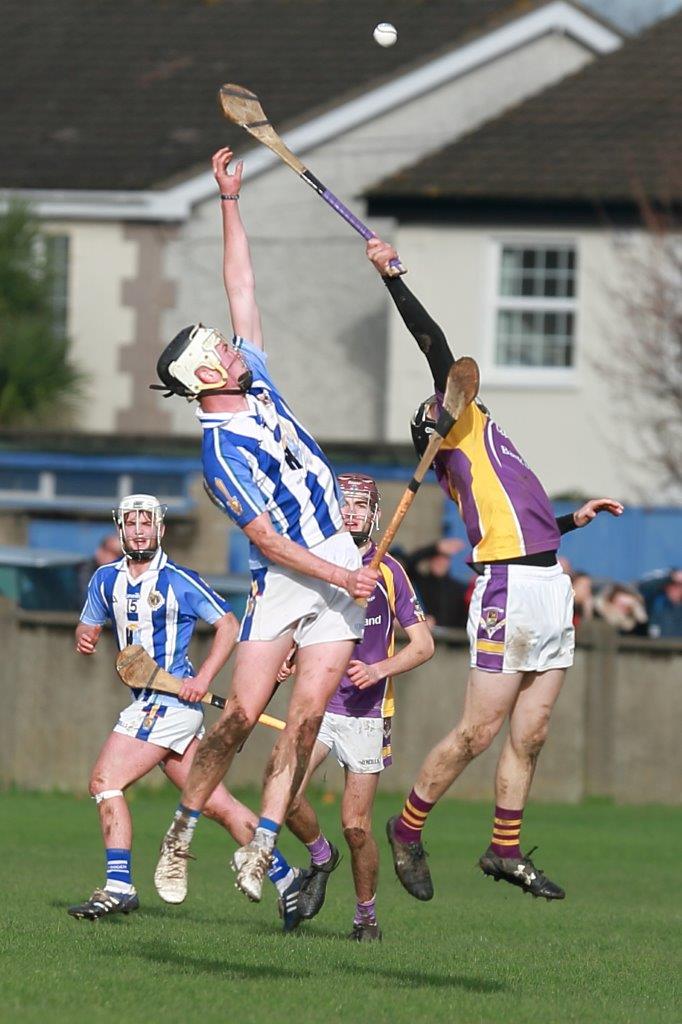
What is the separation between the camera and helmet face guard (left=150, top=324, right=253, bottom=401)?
325 inches

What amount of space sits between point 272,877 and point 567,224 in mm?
19762

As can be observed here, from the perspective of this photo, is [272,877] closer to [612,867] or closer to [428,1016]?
[428,1016]

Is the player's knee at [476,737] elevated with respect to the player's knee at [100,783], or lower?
elevated

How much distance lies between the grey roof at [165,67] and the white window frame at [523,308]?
3.69 meters

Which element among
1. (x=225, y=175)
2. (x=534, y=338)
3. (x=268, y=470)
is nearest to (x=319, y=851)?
(x=268, y=470)

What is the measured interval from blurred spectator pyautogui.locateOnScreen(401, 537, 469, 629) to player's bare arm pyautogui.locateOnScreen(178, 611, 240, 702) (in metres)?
8.85

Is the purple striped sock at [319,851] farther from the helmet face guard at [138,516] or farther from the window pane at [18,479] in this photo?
the window pane at [18,479]

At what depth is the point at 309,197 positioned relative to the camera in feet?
99.8

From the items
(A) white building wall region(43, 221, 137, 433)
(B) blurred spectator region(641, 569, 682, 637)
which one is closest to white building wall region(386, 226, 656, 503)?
(A) white building wall region(43, 221, 137, 433)

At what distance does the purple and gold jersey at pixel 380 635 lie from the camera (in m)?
10.2

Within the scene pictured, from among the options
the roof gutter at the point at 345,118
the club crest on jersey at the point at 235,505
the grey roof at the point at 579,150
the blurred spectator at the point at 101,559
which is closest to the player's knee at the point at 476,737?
the club crest on jersey at the point at 235,505

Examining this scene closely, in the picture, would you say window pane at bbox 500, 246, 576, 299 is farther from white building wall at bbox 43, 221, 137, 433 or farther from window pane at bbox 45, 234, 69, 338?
window pane at bbox 45, 234, 69, 338

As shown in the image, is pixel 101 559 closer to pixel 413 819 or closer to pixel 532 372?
pixel 413 819

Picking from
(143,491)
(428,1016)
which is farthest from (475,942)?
(143,491)
